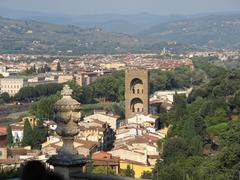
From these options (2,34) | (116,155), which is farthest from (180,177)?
(2,34)

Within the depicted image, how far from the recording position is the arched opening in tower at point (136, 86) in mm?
27828

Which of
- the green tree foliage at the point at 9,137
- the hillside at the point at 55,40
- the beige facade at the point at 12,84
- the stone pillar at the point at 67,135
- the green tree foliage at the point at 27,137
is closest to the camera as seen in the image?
the stone pillar at the point at 67,135

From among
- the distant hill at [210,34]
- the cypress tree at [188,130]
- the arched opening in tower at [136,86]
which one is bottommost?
the distant hill at [210,34]

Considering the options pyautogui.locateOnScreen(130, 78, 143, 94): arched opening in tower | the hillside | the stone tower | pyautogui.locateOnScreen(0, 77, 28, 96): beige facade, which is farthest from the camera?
the hillside

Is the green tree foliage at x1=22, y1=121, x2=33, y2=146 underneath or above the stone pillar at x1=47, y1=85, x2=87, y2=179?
underneath

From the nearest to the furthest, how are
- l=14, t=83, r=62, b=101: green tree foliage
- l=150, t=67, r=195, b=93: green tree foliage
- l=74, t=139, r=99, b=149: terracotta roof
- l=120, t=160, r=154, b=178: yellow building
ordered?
1. l=120, t=160, r=154, b=178: yellow building
2. l=74, t=139, r=99, b=149: terracotta roof
3. l=14, t=83, r=62, b=101: green tree foliage
4. l=150, t=67, r=195, b=93: green tree foliage

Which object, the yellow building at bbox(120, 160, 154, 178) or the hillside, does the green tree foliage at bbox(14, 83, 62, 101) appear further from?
the hillside

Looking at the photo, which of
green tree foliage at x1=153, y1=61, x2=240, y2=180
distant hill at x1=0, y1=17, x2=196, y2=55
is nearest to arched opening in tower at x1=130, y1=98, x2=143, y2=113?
green tree foliage at x1=153, y1=61, x2=240, y2=180

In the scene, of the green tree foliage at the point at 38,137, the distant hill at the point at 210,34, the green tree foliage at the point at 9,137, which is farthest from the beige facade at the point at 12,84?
the distant hill at the point at 210,34

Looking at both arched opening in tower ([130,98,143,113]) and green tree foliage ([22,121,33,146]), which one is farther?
arched opening in tower ([130,98,143,113])

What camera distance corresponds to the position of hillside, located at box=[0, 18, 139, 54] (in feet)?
402

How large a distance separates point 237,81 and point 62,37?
121 meters

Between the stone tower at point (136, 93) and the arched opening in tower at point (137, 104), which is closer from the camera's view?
the stone tower at point (136, 93)

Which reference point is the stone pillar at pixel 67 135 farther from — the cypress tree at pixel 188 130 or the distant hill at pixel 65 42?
the distant hill at pixel 65 42
